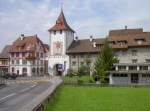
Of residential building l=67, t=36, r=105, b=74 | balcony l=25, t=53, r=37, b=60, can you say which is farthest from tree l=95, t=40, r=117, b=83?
balcony l=25, t=53, r=37, b=60

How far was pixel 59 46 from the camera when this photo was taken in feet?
331

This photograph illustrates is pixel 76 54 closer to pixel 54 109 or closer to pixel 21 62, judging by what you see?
pixel 21 62

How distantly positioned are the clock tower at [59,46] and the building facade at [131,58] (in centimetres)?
1481

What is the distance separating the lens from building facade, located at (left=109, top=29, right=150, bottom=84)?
7753 centimetres

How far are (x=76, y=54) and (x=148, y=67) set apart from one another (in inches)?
995

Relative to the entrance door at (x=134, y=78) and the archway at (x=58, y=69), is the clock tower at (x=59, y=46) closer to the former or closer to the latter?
the archway at (x=58, y=69)

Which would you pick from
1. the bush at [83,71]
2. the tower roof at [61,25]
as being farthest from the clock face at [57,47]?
the bush at [83,71]

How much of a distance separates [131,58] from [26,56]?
41052 mm

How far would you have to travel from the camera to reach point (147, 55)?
289 feet

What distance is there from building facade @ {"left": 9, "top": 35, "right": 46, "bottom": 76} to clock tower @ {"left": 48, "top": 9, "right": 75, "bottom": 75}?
565 inches

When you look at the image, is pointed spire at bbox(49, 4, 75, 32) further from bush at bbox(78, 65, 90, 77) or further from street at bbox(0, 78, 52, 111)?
street at bbox(0, 78, 52, 111)

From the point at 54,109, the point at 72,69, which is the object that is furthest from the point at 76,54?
the point at 54,109

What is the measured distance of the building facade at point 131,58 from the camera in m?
77.5

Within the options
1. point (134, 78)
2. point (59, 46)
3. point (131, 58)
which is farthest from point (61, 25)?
point (134, 78)
